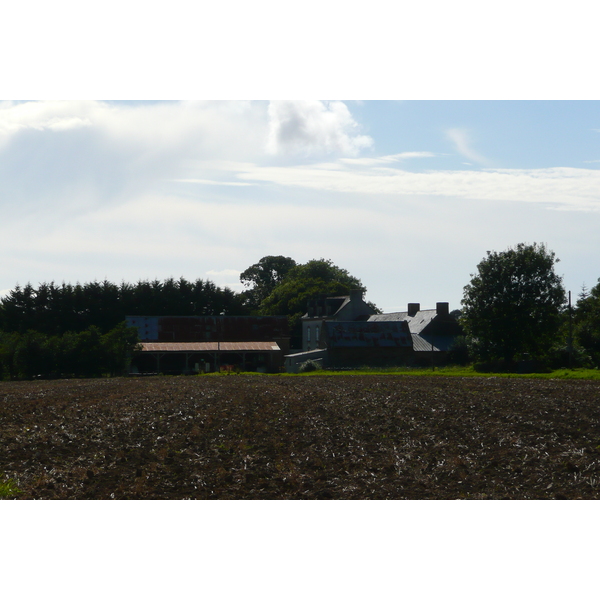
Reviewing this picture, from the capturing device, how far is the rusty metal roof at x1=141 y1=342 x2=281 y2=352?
57.9 m

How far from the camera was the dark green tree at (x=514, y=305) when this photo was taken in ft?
175

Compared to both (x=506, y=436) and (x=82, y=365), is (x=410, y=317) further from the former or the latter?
(x=506, y=436)

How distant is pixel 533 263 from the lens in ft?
182

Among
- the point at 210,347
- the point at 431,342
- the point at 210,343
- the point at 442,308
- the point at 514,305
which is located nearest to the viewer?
the point at 514,305

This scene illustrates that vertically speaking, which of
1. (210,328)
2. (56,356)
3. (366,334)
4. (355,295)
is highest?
(355,295)

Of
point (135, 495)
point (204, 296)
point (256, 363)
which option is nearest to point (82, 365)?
Result: point (256, 363)

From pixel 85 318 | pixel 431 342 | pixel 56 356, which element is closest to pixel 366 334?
pixel 431 342

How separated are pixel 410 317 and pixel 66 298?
35.9 metres

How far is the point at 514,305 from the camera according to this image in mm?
54312

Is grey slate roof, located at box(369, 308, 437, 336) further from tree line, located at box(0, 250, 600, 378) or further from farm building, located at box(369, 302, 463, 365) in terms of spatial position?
tree line, located at box(0, 250, 600, 378)

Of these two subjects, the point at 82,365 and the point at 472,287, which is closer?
the point at 82,365

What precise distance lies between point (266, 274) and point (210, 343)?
44.8m

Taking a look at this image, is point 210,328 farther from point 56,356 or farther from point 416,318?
point 56,356

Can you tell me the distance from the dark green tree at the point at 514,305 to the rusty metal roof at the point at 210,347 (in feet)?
57.7
